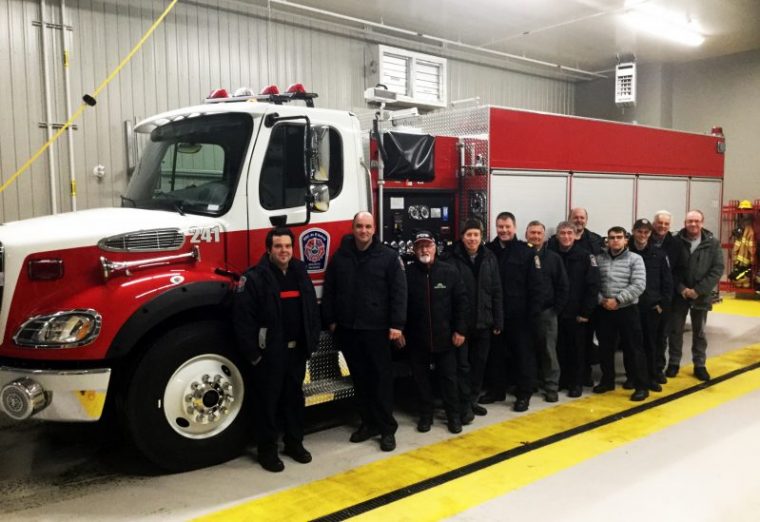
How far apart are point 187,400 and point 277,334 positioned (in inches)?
29.2

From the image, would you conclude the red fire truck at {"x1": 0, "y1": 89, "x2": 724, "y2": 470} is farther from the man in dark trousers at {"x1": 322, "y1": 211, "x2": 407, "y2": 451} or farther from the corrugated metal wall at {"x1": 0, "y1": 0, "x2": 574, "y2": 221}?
the corrugated metal wall at {"x1": 0, "y1": 0, "x2": 574, "y2": 221}

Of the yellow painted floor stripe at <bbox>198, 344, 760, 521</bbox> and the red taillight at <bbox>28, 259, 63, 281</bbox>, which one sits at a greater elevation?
the red taillight at <bbox>28, 259, 63, 281</bbox>

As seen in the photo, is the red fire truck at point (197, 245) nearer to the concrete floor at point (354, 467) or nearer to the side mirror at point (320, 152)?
the side mirror at point (320, 152)

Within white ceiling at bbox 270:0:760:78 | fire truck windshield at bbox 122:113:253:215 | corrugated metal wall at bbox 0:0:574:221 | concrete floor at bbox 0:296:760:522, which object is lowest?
concrete floor at bbox 0:296:760:522

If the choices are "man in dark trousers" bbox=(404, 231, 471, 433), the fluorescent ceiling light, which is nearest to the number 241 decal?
"man in dark trousers" bbox=(404, 231, 471, 433)

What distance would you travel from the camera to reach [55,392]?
3973 millimetres

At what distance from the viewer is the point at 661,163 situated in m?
8.43

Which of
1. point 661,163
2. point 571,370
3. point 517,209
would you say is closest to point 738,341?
point 661,163

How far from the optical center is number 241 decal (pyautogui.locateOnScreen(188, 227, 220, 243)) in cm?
452

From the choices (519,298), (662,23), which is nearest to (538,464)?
(519,298)

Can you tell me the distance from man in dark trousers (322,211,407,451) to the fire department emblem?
0.19 m

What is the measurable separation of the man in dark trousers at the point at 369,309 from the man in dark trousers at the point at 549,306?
1625 mm

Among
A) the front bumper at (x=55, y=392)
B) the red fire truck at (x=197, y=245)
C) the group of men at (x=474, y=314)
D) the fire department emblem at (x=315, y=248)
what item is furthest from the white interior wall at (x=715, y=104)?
the front bumper at (x=55, y=392)

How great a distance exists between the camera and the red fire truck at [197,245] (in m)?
4.02
